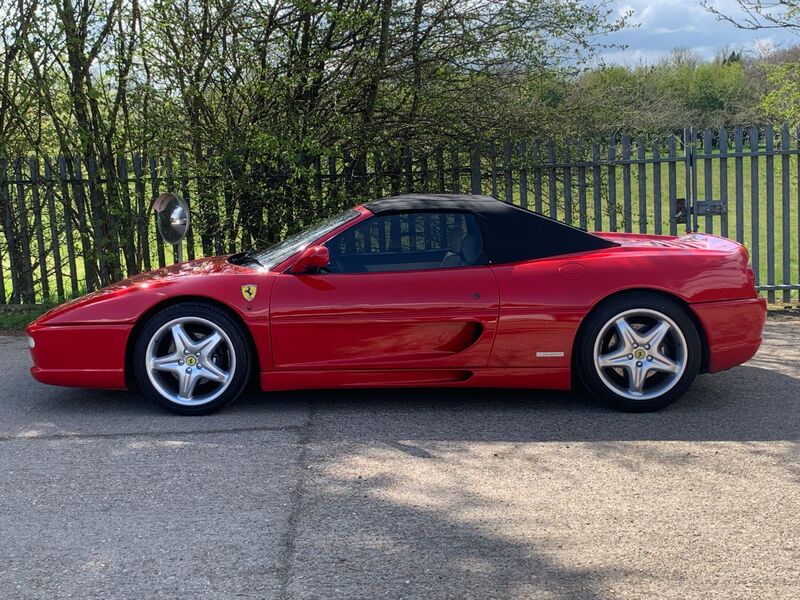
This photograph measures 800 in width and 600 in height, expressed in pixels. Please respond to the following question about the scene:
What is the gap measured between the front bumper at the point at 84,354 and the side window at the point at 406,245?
1.47m

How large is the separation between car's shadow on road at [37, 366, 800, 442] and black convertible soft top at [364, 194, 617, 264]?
1014 millimetres

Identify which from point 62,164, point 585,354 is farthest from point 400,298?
point 62,164

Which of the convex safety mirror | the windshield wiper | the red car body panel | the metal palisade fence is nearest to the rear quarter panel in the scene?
the red car body panel

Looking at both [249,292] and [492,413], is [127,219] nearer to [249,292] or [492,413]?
[249,292]

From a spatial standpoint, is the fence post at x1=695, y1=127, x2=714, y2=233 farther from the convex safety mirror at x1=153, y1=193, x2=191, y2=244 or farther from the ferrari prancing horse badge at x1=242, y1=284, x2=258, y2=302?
the ferrari prancing horse badge at x1=242, y1=284, x2=258, y2=302

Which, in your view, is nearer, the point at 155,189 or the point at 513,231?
the point at 513,231

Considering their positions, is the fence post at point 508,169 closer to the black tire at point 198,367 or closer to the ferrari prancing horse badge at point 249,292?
the ferrari prancing horse badge at point 249,292

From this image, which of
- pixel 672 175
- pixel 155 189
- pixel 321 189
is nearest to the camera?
pixel 672 175

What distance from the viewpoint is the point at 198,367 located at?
5.67 metres

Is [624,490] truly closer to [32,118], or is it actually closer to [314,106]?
[314,106]

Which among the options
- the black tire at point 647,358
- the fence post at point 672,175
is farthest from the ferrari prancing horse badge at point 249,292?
the fence post at point 672,175

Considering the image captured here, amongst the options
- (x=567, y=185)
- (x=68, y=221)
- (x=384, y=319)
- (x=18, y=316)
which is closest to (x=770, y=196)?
(x=567, y=185)

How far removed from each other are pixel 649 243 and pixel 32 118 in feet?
24.4

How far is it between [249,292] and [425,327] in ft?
3.71
